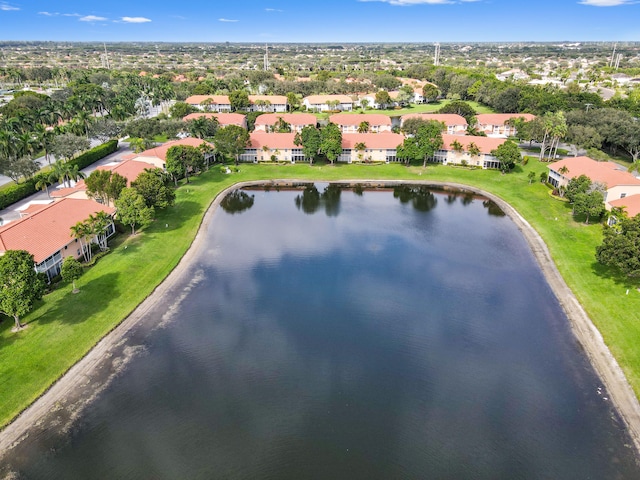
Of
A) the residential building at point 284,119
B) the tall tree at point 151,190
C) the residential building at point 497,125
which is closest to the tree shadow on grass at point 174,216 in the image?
the tall tree at point 151,190

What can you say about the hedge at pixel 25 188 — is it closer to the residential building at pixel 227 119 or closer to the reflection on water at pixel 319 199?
the residential building at pixel 227 119

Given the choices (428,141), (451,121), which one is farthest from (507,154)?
(451,121)

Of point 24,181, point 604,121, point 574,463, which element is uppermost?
point 604,121

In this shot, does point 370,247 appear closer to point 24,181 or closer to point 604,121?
point 24,181

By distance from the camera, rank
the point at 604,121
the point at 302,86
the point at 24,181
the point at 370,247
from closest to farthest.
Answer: the point at 370,247, the point at 24,181, the point at 604,121, the point at 302,86

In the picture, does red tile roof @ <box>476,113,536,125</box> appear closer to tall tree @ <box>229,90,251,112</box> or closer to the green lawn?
the green lawn

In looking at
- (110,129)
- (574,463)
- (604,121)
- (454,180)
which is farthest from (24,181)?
(604,121)

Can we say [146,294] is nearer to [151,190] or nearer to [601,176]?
[151,190]
